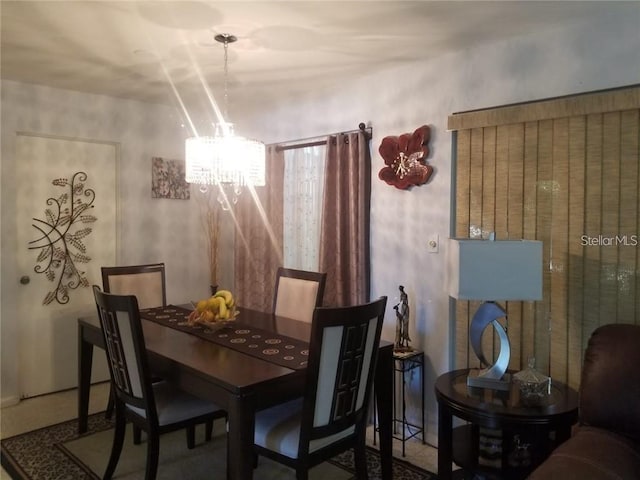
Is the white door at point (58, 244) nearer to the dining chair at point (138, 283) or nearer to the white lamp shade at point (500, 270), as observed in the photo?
the dining chair at point (138, 283)

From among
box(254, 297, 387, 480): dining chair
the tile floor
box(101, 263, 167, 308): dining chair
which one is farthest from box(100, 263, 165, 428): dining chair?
box(254, 297, 387, 480): dining chair

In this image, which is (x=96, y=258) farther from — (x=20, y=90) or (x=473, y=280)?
(x=473, y=280)

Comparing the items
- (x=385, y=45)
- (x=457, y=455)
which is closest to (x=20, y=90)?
(x=385, y=45)

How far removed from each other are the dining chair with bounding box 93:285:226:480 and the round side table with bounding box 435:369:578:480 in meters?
1.18

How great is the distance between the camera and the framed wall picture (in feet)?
14.4

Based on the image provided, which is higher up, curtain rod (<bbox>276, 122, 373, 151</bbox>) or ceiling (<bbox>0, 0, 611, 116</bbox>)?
ceiling (<bbox>0, 0, 611, 116</bbox>)

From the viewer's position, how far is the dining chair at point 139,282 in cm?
346

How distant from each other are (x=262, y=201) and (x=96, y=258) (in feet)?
4.90

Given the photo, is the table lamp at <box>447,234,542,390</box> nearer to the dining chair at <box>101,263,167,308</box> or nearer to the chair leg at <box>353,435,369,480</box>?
the chair leg at <box>353,435,369,480</box>

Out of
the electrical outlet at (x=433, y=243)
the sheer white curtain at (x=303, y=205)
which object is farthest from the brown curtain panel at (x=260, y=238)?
the electrical outlet at (x=433, y=243)

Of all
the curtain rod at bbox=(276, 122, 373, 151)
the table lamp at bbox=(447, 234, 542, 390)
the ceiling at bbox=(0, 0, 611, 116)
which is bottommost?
the table lamp at bbox=(447, 234, 542, 390)

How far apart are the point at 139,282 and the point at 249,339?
1418 millimetres

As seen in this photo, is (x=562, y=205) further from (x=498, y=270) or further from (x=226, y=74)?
(x=226, y=74)

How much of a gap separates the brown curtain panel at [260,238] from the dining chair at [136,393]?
1.77 metres
